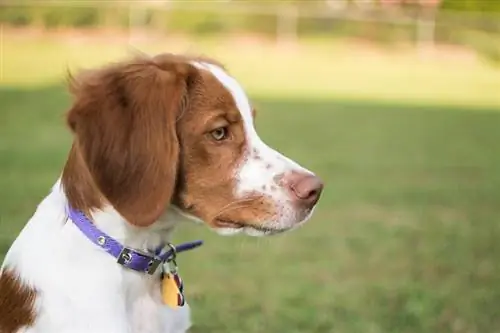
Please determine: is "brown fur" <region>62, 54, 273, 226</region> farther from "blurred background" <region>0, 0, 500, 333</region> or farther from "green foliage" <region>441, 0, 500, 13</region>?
"green foliage" <region>441, 0, 500, 13</region>

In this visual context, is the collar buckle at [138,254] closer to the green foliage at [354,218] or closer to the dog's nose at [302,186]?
the green foliage at [354,218]

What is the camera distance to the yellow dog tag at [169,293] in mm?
3639

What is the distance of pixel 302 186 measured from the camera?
3.59 meters

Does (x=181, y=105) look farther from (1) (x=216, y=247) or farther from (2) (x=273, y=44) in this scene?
(2) (x=273, y=44)

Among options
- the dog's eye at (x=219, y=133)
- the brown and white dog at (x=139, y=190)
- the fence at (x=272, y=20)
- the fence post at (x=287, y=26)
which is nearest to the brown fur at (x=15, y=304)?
the brown and white dog at (x=139, y=190)

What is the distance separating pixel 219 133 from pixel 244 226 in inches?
14.1

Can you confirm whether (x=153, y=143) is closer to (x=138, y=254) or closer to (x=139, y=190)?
(x=139, y=190)

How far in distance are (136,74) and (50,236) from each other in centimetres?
65

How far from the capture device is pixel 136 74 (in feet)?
11.6

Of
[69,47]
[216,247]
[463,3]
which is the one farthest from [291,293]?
[463,3]

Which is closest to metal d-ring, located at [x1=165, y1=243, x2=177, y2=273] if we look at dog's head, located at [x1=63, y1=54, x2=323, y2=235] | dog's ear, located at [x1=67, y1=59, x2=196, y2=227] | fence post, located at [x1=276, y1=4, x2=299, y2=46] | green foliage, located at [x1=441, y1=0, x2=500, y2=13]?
dog's head, located at [x1=63, y1=54, x2=323, y2=235]

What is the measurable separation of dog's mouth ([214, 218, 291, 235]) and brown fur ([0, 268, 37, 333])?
71 centimetres

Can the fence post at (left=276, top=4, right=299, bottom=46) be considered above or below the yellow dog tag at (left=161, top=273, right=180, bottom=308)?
below

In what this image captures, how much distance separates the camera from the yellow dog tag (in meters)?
3.64
